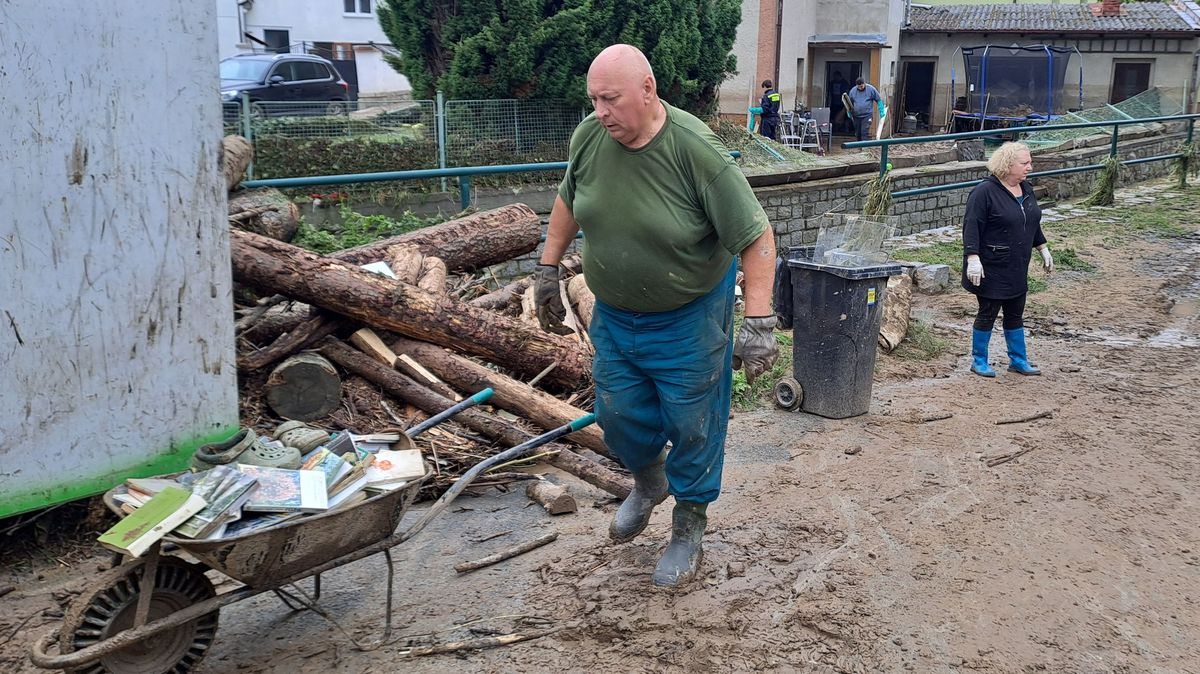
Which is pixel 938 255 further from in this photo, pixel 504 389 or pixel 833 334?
pixel 504 389

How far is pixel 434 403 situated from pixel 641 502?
5.70ft

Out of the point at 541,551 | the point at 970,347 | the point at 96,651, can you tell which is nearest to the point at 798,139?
the point at 970,347

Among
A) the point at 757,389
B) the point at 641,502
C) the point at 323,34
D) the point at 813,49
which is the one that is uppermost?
the point at 323,34

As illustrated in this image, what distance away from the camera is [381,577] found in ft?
13.8

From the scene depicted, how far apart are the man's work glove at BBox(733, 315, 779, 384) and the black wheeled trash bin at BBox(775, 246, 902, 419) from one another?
2400mm

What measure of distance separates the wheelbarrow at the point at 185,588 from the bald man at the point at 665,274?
0.97 metres

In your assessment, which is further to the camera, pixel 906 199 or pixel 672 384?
pixel 906 199

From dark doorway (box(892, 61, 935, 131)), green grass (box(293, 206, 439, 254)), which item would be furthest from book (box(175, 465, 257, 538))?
dark doorway (box(892, 61, 935, 131))

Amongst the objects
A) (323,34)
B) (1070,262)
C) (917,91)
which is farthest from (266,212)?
(917,91)

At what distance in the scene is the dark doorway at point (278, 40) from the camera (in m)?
31.0

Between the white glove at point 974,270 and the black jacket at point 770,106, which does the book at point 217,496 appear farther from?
the black jacket at point 770,106

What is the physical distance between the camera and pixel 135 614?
308 cm

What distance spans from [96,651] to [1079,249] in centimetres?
1234

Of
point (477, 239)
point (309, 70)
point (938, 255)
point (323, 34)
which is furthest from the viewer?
point (323, 34)
